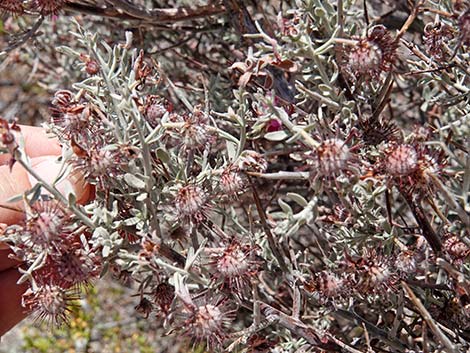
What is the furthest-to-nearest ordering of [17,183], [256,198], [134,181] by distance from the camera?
[17,183] < [256,198] < [134,181]

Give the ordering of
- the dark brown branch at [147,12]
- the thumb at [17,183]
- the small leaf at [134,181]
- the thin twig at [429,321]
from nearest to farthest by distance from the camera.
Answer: the thin twig at [429,321], the small leaf at [134,181], the thumb at [17,183], the dark brown branch at [147,12]

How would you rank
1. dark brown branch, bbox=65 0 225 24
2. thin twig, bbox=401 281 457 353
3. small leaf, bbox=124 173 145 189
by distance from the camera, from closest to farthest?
thin twig, bbox=401 281 457 353 → small leaf, bbox=124 173 145 189 → dark brown branch, bbox=65 0 225 24

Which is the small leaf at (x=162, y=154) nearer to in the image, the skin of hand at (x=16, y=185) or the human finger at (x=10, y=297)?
the skin of hand at (x=16, y=185)

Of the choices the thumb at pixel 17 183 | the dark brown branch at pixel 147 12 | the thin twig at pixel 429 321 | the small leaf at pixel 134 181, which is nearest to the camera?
the thin twig at pixel 429 321

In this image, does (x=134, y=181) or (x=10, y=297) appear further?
(x=10, y=297)

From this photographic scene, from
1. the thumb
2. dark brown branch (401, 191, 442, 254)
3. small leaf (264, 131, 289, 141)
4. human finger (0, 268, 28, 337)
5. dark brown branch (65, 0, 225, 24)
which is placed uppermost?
dark brown branch (65, 0, 225, 24)

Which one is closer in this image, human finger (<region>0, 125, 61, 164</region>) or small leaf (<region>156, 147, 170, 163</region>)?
small leaf (<region>156, 147, 170, 163</region>)

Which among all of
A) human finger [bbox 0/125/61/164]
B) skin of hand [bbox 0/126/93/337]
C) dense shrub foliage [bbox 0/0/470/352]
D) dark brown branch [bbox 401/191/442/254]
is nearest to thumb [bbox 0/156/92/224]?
skin of hand [bbox 0/126/93/337]

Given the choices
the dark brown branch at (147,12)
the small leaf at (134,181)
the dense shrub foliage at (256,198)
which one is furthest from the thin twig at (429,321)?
the dark brown branch at (147,12)

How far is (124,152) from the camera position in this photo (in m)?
1.00

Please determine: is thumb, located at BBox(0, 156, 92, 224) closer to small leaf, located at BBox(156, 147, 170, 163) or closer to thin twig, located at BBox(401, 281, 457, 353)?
small leaf, located at BBox(156, 147, 170, 163)

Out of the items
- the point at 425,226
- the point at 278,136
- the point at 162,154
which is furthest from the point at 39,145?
the point at 425,226

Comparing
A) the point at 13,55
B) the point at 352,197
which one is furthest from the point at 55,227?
the point at 13,55

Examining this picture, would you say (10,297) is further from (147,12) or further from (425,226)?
(425,226)
